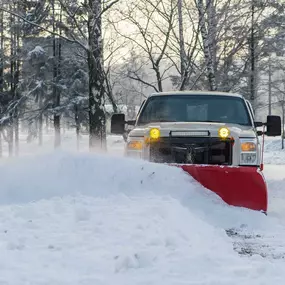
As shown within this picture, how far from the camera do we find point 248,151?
19.0 feet

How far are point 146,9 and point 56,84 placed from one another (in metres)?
14.5

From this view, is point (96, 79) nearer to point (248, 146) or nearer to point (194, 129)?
point (194, 129)

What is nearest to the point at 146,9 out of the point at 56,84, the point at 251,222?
the point at 251,222

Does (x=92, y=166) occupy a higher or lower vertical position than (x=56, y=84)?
lower

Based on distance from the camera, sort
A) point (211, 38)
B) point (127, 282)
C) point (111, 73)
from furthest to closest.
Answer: point (111, 73) → point (211, 38) → point (127, 282)

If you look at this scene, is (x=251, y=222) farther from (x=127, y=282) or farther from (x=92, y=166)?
(x=127, y=282)

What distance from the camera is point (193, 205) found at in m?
5.33

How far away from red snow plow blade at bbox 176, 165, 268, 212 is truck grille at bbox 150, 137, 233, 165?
1.33ft

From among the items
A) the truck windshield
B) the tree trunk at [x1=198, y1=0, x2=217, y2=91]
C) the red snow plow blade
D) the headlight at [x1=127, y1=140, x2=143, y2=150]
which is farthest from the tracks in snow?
the tree trunk at [x1=198, y1=0, x2=217, y2=91]

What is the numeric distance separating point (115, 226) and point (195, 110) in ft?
10.9

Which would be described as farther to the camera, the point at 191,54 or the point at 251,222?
the point at 191,54

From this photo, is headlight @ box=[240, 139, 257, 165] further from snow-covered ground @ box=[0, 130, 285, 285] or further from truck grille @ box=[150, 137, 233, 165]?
snow-covered ground @ box=[0, 130, 285, 285]

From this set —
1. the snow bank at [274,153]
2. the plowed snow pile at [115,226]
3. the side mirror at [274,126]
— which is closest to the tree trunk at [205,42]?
the side mirror at [274,126]

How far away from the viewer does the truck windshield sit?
6.88 m
